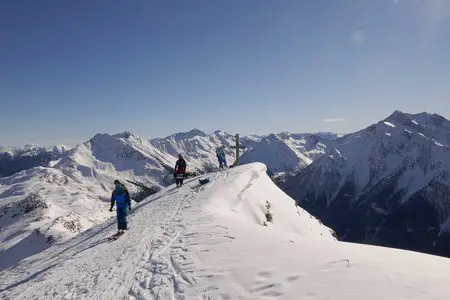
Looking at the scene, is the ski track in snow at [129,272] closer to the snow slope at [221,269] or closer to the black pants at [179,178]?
the snow slope at [221,269]

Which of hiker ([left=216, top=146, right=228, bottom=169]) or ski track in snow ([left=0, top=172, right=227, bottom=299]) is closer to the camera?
ski track in snow ([left=0, top=172, right=227, bottom=299])

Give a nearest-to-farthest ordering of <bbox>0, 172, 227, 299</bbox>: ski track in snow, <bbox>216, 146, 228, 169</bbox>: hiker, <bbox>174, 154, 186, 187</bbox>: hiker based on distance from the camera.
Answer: <bbox>0, 172, 227, 299</bbox>: ski track in snow < <bbox>174, 154, 186, 187</bbox>: hiker < <bbox>216, 146, 228, 169</bbox>: hiker

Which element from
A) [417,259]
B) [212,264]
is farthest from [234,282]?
[417,259]

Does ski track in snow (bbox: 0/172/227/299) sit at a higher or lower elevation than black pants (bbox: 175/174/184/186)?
lower

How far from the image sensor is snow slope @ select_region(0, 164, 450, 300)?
9.62 metres

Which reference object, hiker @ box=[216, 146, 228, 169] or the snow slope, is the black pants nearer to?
hiker @ box=[216, 146, 228, 169]

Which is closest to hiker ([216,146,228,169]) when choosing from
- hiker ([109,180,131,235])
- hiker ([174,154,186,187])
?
hiker ([174,154,186,187])

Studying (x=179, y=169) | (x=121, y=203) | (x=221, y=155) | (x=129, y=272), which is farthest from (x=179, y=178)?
(x=129, y=272)

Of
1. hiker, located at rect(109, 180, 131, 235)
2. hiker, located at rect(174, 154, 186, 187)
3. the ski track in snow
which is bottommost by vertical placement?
the ski track in snow

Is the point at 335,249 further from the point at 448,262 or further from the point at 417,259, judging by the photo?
the point at 448,262

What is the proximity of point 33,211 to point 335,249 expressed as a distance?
187 meters

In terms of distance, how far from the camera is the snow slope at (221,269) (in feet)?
31.6

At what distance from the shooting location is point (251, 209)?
2798cm

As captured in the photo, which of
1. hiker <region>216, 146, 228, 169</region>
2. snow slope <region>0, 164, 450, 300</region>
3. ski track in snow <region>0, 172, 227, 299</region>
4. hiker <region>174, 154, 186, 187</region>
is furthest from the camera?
hiker <region>216, 146, 228, 169</region>
